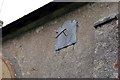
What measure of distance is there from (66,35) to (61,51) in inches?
13.6

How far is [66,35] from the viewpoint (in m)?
6.32

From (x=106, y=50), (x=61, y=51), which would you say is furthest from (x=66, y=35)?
(x=106, y=50)

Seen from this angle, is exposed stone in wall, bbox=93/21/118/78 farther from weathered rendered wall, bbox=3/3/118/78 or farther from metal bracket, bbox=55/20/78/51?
metal bracket, bbox=55/20/78/51

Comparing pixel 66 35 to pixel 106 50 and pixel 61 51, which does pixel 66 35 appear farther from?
pixel 106 50

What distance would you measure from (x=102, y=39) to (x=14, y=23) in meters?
2.98

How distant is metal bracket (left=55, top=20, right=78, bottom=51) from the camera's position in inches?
242

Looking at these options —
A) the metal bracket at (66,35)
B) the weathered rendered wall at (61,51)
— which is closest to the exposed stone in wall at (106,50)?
the weathered rendered wall at (61,51)

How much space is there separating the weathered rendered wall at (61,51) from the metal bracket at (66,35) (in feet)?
0.30

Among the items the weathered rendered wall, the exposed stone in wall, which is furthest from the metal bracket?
the exposed stone in wall

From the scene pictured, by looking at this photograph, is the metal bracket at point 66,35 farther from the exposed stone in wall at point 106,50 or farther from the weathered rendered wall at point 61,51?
the exposed stone in wall at point 106,50

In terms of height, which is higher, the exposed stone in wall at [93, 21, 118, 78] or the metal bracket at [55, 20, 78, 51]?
the metal bracket at [55, 20, 78, 51]

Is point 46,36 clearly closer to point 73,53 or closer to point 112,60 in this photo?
point 73,53

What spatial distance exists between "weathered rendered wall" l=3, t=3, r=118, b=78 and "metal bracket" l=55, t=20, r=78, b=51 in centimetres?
9

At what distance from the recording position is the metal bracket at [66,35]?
6150 mm
